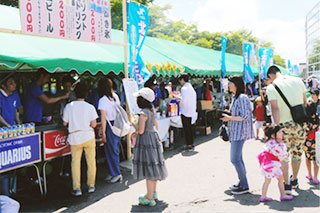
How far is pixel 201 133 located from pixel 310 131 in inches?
214

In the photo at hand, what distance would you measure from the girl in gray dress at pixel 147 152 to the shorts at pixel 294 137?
6.20 feet

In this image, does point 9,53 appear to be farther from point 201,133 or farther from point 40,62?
point 201,133

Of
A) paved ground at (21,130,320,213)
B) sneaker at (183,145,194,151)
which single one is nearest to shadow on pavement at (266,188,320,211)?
paved ground at (21,130,320,213)

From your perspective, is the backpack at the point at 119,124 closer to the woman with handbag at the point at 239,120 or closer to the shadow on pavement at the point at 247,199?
the woman with handbag at the point at 239,120

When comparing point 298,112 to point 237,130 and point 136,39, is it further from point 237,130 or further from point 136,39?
point 136,39

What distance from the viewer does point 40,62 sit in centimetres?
470

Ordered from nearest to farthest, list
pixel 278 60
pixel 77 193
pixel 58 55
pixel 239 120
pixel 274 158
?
pixel 274 158 < pixel 239 120 < pixel 77 193 < pixel 58 55 < pixel 278 60

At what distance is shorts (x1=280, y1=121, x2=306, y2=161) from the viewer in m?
4.39

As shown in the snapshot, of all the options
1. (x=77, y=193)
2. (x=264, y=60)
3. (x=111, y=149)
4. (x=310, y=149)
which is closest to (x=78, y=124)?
(x=111, y=149)

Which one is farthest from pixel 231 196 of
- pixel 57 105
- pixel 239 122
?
pixel 57 105

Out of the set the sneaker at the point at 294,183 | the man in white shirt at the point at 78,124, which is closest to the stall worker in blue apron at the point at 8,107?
the man in white shirt at the point at 78,124

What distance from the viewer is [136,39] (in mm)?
6656

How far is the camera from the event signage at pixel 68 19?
4.52m

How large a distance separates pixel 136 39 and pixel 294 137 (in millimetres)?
3875
